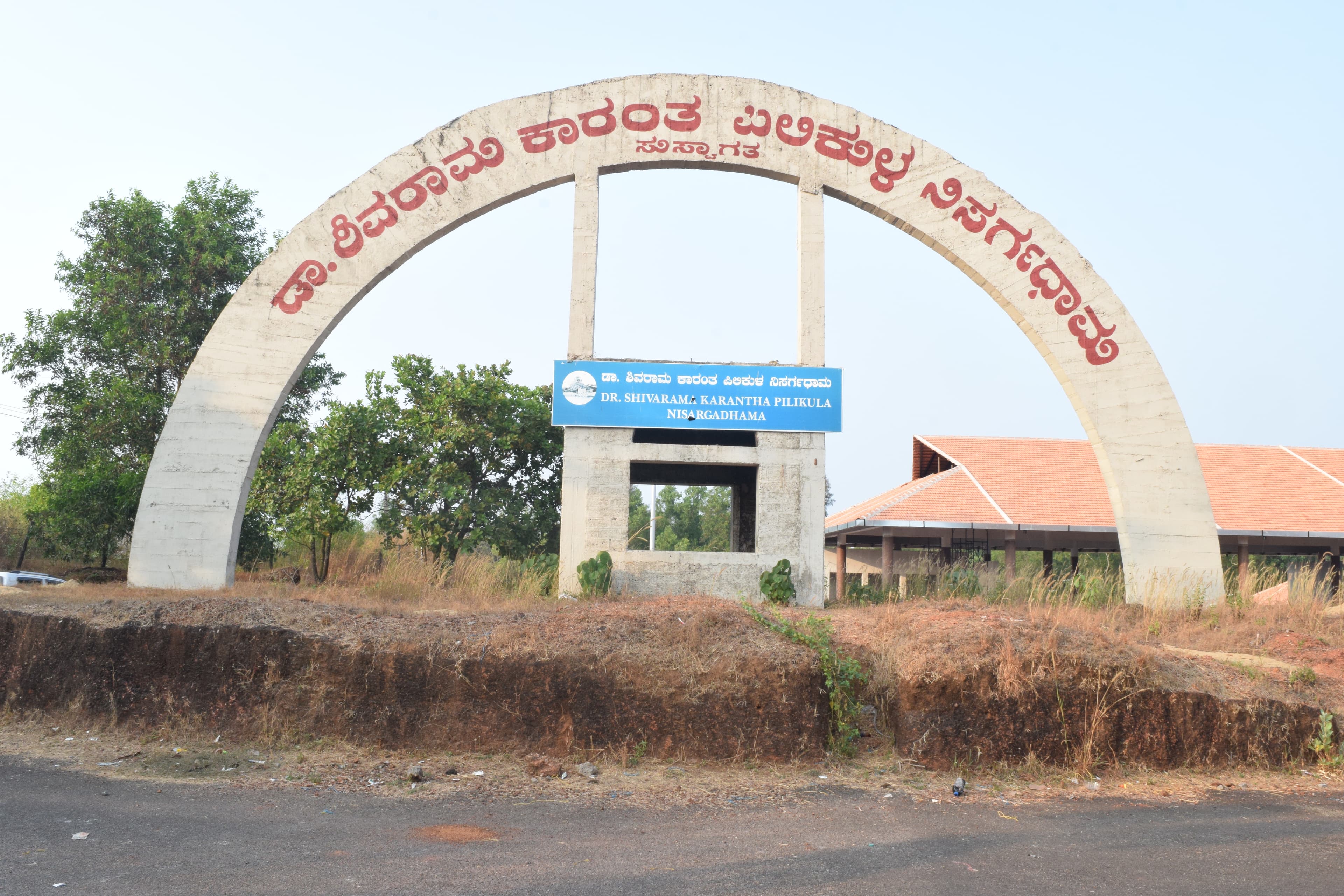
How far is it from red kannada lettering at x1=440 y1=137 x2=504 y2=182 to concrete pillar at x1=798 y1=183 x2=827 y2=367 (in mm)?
4998

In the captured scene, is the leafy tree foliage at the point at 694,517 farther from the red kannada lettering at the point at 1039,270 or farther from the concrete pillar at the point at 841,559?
the red kannada lettering at the point at 1039,270

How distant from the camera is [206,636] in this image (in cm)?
921

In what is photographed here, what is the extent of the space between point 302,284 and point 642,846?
1115cm

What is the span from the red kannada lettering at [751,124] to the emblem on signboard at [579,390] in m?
4.93

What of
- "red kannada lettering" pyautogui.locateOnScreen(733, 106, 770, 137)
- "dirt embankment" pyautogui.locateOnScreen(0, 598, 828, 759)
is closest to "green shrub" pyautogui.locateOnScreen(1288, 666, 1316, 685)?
"dirt embankment" pyautogui.locateOnScreen(0, 598, 828, 759)

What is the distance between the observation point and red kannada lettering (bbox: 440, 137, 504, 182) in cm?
1466

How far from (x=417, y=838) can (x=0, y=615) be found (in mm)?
6907

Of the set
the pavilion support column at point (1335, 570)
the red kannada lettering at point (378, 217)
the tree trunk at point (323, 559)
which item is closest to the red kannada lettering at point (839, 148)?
the red kannada lettering at point (378, 217)

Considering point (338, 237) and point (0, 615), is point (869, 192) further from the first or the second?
point (0, 615)

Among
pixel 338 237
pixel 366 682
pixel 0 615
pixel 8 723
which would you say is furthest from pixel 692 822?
pixel 338 237

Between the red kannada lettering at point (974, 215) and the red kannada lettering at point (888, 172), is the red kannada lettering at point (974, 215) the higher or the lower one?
the lower one

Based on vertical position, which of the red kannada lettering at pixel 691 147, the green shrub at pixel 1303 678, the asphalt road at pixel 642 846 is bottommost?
the asphalt road at pixel 642 846

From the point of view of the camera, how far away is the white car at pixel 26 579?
17875 millimetres

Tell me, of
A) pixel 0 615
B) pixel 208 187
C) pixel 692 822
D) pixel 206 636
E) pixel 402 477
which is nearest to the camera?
pixel 692 822
